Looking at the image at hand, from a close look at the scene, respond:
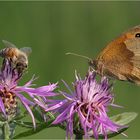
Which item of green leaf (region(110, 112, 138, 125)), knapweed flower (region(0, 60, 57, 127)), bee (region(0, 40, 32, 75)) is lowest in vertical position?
green leaf (region(110, 112, 138, 125))

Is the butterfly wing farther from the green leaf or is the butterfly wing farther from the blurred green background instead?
the blurred green background

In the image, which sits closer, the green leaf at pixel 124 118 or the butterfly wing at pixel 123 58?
the green leaf at pixel 124 118

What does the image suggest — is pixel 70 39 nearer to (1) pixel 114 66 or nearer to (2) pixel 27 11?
(2) pixel 27 11

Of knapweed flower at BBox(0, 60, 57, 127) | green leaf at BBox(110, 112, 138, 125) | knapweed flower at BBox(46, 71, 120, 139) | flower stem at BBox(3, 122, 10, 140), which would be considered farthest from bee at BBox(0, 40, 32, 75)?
green leaf at BBox(110, 112, 138, 125)

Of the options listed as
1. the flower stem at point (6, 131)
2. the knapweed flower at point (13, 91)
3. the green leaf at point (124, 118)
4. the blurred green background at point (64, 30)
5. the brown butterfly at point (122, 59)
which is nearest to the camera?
the flower stem at point (6, 131)

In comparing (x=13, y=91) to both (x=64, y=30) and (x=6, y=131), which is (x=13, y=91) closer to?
(x=6, y=131)

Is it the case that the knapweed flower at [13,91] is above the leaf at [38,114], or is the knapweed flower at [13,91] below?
above

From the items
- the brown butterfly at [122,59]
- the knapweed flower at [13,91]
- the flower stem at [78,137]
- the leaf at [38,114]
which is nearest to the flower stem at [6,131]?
the knapweed flower at [13,91]

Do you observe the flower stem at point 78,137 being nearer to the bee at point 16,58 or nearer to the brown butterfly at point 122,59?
the bee at point 16,58
